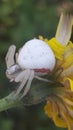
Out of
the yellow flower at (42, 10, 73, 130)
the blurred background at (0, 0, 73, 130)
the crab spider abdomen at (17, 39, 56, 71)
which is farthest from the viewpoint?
the blurred background at (0, 0, 73, 130)

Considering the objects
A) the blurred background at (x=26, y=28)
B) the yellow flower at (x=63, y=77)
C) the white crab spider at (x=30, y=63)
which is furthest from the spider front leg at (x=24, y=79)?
the blurred background at (x=26, y=28)

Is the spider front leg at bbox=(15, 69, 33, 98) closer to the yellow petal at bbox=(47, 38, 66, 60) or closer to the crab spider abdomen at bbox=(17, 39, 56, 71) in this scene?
A: the crab spider abdomen at bbox=(17, 39, 56, 71)

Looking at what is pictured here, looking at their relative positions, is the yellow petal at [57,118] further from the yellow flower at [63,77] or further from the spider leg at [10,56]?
the spider leg at [10,56]

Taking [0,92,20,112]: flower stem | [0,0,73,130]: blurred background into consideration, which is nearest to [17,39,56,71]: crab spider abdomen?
[0,92,20,112]: flower stem

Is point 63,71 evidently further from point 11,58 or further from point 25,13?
point 25,13

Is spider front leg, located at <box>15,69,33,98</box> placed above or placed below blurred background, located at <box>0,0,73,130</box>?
above

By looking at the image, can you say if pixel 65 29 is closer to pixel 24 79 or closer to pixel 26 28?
pixel 24 79

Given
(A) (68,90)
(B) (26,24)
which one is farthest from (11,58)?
(B) (26,24)
